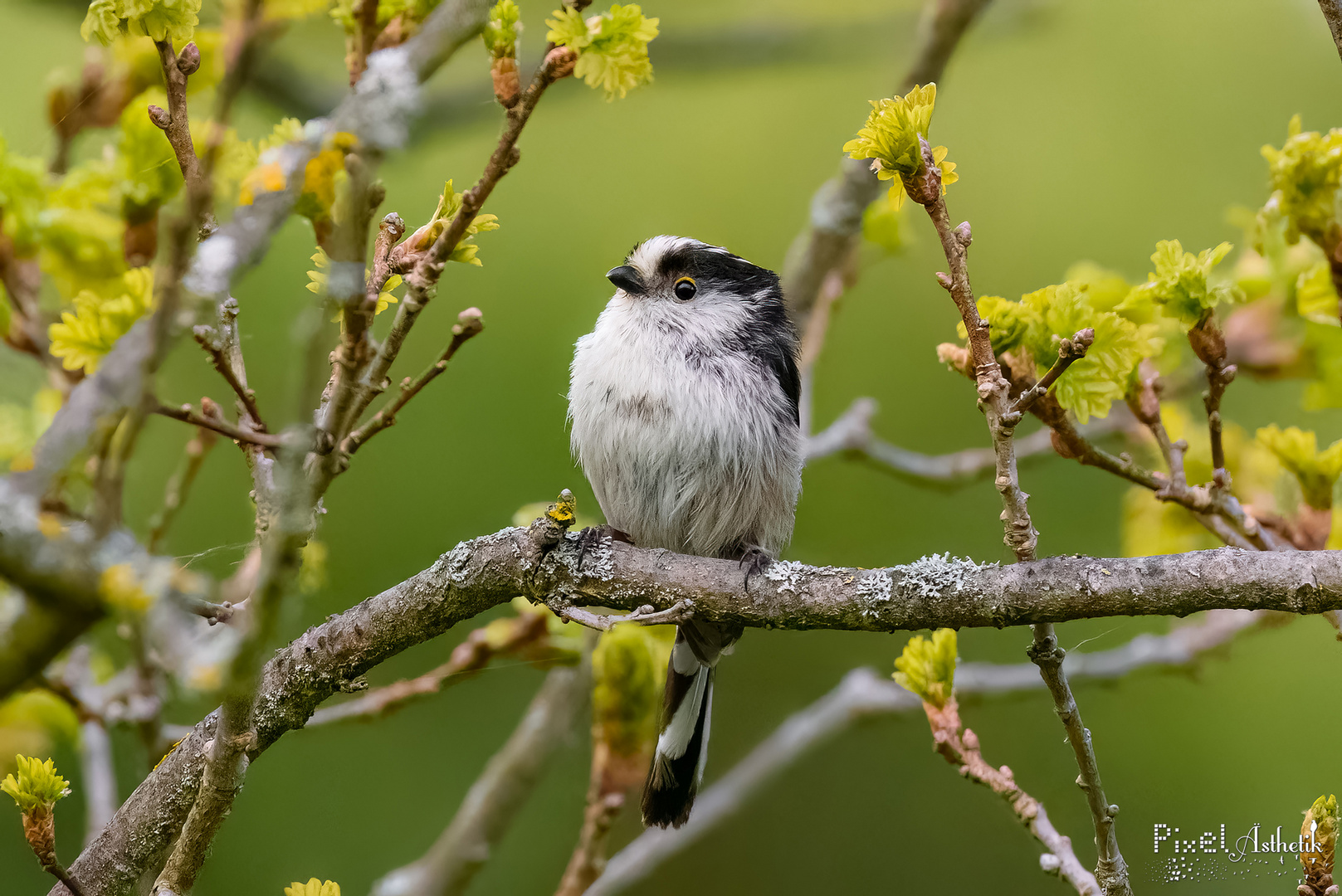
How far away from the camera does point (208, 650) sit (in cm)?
99

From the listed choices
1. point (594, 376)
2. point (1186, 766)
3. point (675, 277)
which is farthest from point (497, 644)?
point (1186, 766)

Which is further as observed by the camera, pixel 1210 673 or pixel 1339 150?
pixel 1210 673

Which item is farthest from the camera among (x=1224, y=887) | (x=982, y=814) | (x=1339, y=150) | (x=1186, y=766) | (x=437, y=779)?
(x=982, y=814)

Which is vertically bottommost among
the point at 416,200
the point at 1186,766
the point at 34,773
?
the point at 34,773

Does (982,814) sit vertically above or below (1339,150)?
below

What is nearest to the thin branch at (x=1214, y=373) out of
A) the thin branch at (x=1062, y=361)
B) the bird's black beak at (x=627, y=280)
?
the thin branch at (x=1062, y=361)

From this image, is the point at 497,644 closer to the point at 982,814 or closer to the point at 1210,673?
the point at 1210,673

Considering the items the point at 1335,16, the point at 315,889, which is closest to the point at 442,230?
the point at 315,889

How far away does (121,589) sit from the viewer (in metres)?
0.94

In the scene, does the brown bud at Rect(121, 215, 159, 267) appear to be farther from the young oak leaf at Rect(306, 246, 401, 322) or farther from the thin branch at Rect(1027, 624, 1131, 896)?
the thin branch at Rect(1027, 624, 1131, 896)

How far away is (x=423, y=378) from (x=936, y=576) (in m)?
0.83

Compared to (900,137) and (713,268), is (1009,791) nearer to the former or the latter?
(900,137)

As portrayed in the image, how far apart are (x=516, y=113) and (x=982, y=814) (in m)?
3.28

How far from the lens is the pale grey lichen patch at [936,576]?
1502mm
